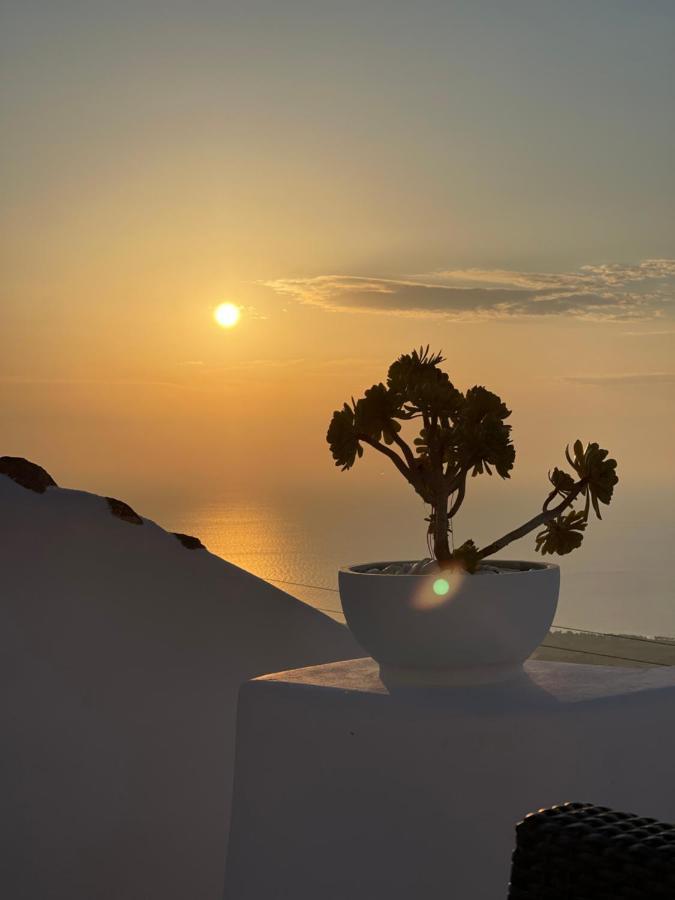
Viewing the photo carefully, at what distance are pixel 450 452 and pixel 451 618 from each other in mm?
344

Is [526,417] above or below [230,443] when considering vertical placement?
below

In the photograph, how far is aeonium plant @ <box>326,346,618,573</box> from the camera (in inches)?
79.0

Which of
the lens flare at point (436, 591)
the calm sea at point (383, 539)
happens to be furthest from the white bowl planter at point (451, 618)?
the calm sea at point (383, 539)

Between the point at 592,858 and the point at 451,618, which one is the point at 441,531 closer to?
the point at 451,618

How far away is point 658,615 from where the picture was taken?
5367mm

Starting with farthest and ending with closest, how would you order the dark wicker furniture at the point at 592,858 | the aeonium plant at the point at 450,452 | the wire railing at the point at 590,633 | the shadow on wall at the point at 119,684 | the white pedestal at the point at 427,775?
1. the wire railing at the point at 590,633
2. the shadow on wall at the point at 119,684
3. the aeonium plant at the point at 450,452
4. the white pedestal at the point at 427,775
5. the dark wicker furniture at the point at 592,858

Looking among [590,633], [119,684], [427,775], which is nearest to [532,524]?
[427,775]

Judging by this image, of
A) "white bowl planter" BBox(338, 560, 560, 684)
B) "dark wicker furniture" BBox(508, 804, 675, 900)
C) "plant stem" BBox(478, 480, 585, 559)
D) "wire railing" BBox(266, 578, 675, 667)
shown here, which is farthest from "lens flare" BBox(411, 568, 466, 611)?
"wire railing" BBox(266, 578, 675, 667)

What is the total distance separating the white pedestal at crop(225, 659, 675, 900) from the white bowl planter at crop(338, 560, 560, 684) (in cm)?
5

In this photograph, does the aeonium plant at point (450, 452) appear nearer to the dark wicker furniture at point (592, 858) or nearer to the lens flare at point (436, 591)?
the lens flare at point (436, 591)

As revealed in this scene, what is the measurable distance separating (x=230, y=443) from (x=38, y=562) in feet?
13.9

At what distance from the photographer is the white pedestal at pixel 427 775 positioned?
188 cm

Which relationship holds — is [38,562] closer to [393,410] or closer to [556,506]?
[393,410]

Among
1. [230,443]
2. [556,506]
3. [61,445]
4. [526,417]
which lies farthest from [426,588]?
[230,443]
